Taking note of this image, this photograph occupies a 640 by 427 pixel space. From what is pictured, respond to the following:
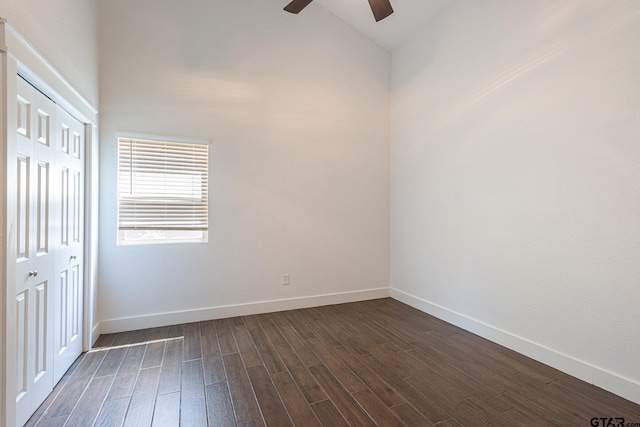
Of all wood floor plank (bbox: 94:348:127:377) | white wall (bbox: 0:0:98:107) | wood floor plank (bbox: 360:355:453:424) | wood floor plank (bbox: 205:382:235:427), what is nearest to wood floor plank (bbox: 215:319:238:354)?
wood floor plank (bbox: 205:382:235:427)

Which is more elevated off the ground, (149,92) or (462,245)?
(149,92)

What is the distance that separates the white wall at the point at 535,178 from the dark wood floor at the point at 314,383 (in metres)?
0.40

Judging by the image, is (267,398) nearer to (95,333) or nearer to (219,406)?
(219,406)

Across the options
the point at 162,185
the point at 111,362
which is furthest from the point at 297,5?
the point at 111,362

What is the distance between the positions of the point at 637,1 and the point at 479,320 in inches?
110

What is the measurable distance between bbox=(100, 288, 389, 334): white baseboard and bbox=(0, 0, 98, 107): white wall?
7.35 ft

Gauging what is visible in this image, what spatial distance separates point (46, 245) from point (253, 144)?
2.19m

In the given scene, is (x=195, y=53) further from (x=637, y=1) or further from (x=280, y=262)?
(x=637, y=1)

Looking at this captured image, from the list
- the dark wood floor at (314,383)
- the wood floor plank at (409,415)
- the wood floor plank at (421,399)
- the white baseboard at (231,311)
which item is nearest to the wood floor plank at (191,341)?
the dark wood floor at (314,383)

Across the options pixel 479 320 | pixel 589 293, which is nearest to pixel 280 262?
pixel 479 320

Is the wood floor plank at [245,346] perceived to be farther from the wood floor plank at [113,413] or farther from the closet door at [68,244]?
the closet door at [68,244]

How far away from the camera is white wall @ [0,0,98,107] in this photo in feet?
5.62

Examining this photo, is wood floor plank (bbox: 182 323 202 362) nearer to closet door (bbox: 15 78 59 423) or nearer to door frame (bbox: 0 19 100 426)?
closet door (bbox: 15 78 59 423)

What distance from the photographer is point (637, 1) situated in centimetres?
198
